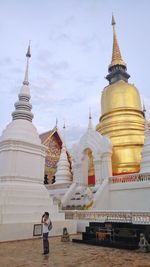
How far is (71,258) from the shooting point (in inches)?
191

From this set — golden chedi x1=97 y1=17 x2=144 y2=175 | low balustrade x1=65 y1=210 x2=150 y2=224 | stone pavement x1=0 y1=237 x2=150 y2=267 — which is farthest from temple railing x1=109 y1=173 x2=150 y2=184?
stone pavement x1=0 y1=237 x2=150 y2=267

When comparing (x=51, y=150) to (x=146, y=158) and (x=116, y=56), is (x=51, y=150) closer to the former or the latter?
(x=116, y=56)

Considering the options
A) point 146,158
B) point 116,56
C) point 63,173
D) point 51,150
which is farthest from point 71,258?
point 116,56

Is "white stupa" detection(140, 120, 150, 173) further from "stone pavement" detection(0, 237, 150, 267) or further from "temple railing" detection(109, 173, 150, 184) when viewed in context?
"stone pavement" detection(0, 237, 150, 267)

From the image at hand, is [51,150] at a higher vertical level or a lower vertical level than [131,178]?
higher

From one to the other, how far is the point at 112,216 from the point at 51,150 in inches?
620

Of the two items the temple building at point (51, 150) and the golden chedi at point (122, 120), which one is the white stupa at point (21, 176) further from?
the temple building at point (51, 150)

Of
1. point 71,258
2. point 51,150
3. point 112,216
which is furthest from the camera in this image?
point 51,150

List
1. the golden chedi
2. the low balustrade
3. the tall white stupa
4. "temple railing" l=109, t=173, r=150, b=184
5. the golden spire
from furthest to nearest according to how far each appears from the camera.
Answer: the golden spire → the tall white stupa → the golden chedi → "temple railing" l=109, t=173, r=150, b=184 → the low balustrade

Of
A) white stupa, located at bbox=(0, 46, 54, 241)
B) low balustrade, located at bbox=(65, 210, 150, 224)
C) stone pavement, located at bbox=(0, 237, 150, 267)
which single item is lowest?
stone pavement, located at bbox=(0, 237, 150, 267)

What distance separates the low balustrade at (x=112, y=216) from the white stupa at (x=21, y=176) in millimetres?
1756

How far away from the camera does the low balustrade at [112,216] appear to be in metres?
8.28

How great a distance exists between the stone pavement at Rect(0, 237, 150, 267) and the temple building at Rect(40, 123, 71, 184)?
56.3 feet

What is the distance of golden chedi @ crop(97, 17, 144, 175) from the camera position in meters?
16.1
